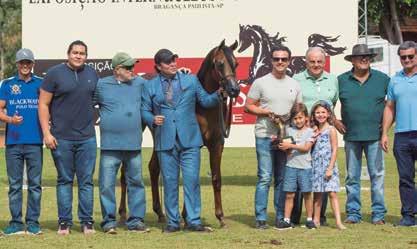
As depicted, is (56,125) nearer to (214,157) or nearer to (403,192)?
(214,157)

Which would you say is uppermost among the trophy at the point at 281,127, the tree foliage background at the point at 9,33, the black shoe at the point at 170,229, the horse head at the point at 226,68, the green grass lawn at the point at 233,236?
the tree foliage background at the point at 9,33

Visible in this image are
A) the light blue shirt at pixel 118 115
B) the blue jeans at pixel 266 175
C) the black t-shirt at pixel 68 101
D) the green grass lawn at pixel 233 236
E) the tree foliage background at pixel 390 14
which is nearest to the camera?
the green grass lawn at pixel 233 236

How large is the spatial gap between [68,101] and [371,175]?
3562mm

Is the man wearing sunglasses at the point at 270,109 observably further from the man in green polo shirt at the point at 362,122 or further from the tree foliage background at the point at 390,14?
the tree foliage background at the point at 390,14

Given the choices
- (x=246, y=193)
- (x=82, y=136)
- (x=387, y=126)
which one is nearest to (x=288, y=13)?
(x=246, y=193)

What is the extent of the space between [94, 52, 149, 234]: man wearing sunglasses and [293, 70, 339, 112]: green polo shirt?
1833 mm

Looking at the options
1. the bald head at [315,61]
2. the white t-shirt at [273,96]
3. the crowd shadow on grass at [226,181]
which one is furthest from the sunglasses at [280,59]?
the crowd shadow on grass at [226,181]

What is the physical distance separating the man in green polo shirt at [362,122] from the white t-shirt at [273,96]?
787 millimetres

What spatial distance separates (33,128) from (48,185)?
17.7ft

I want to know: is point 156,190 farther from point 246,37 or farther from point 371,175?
point 246,37

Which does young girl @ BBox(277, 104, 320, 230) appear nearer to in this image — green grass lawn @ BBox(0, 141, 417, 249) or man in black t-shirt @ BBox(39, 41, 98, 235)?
green grass lawn @ BBox(0, 141, 417, 249)

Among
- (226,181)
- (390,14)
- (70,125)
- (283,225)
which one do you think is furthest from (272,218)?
(390,14)

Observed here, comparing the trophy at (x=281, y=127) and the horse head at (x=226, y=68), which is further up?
the horse head at (x=226, y=68)

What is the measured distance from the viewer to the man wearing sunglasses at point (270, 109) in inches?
410
